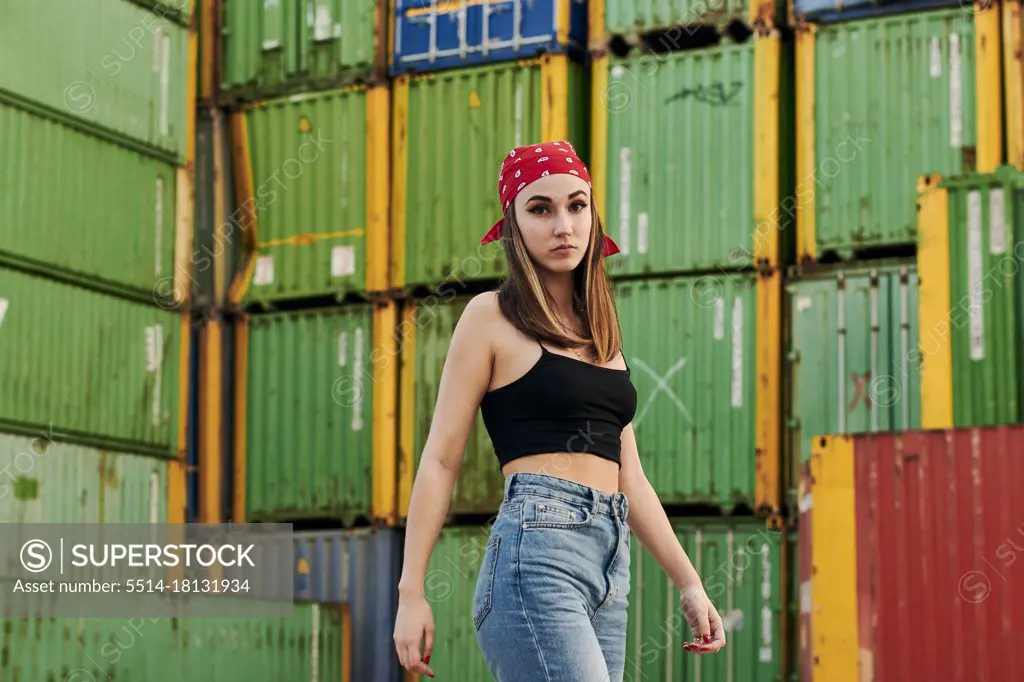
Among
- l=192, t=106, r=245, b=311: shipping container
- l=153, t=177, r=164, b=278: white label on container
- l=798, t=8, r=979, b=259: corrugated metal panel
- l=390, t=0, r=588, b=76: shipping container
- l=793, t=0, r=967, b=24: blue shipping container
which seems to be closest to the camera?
l=798, t=8, r=979, b=259: corrugated metal panel

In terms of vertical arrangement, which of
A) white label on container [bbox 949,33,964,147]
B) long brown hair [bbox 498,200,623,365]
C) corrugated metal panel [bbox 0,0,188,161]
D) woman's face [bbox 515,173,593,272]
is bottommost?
long brown hair [bbox 498,200,623,365]

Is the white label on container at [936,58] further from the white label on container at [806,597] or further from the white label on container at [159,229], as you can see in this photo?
the white label on container at [159,229]

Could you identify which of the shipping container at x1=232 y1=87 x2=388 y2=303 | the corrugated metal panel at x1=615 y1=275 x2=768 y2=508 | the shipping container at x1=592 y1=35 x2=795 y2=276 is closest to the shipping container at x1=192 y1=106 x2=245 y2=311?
the shipping container at x1=232 y1=87 x2=388 y2=303

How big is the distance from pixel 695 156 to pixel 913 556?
23.7 ft

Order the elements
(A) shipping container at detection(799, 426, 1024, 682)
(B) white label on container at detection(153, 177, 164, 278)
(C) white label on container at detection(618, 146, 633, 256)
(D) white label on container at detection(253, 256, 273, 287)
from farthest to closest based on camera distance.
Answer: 1. (D) white label on container at detection(253, 256, 273, 287)
2. (B) white label on container at detection(153, 177, 164, 278)
3. (C) white label on container at detection(618, 146, 633, 256)
4. (A) shipping container at detection(799, 426, 1024, 682)

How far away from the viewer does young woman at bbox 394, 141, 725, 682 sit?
13.0 feet

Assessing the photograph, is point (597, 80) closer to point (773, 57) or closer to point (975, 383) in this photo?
point (773, 57)

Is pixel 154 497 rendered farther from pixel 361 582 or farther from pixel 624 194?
pixel 624 194

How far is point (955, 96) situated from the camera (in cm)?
1833

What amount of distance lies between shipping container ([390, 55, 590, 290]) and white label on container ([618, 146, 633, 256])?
32.1 inches

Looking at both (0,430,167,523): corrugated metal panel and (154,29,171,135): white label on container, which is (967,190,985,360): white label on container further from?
(154,29,171,135): white label on container

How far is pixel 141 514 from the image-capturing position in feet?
69.4

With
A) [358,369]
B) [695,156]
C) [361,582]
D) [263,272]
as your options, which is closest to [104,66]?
[263,272]

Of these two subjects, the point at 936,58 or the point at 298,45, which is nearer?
the point at 936,58
